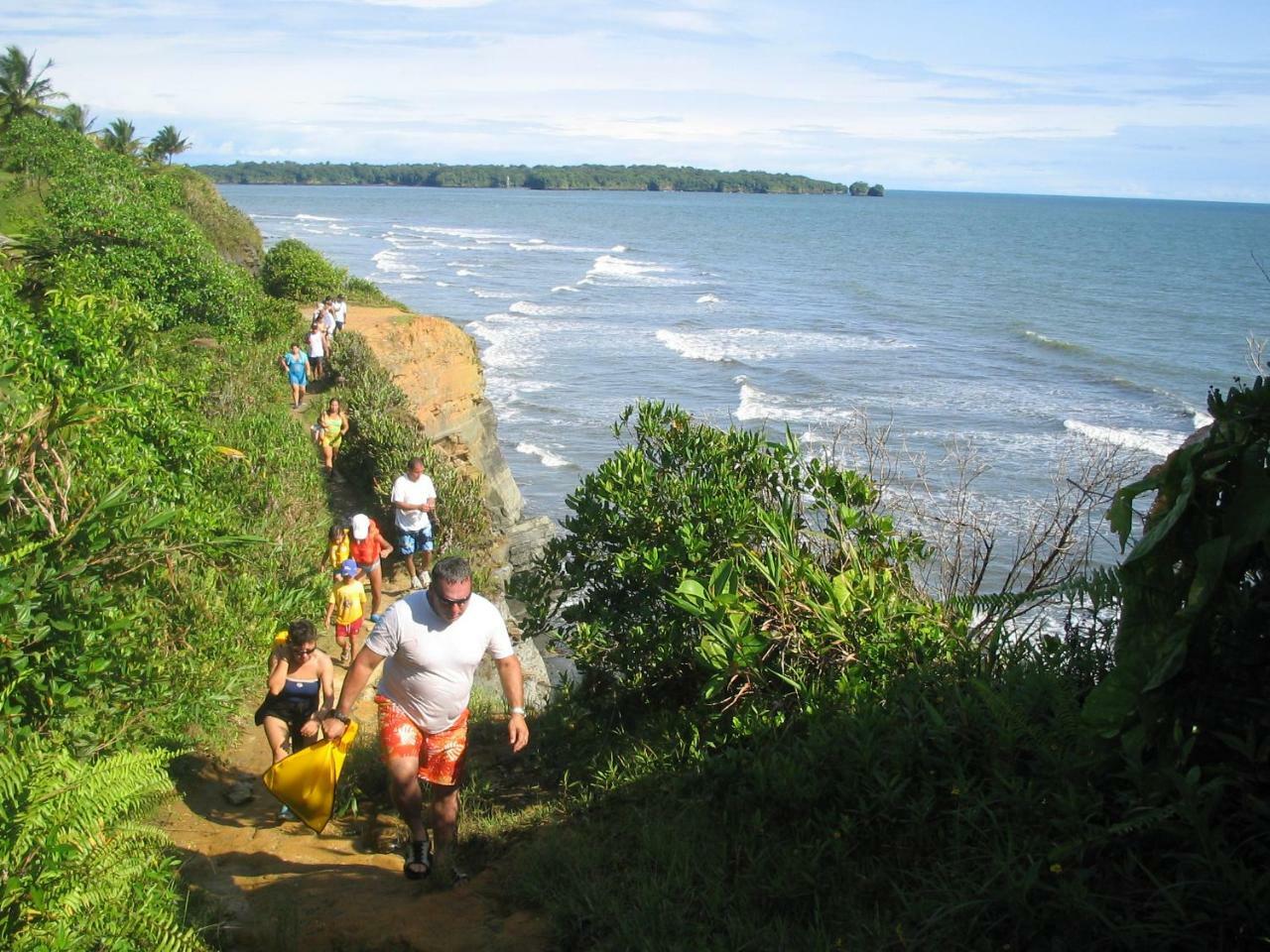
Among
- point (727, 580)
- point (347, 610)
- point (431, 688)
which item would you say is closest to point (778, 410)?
point (347, 610)

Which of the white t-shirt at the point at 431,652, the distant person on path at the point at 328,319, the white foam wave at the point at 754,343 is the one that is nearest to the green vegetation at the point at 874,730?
the white t-shirt at the point at 431,652

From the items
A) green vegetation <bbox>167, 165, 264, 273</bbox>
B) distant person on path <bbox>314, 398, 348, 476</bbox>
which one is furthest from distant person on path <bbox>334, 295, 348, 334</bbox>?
green vegetation <bbox>167, 165, 264, 273</bbox>

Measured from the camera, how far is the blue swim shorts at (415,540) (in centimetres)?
1183

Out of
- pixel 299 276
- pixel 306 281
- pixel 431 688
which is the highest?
pixel 299 276

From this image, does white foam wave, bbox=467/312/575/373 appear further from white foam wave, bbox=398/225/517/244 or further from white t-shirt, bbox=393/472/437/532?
white foam wave, bbox=398/225/517/244

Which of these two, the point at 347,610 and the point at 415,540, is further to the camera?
the point at 415,540

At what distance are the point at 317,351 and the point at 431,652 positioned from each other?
46.5 feet

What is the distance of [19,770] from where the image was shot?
3.81 metres

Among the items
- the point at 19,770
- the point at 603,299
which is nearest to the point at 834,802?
the point at 19,770

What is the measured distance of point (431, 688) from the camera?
5.00 m

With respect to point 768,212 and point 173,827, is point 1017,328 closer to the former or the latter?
point 173,827

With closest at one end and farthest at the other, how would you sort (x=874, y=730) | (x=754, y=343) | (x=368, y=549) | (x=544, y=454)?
(x=874, y=730), (x=368, y=549), (x=544, y=454), (x=754, y=343)

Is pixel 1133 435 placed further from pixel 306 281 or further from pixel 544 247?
pixel 544 247

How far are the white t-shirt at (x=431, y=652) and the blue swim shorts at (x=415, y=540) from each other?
6806 mm
